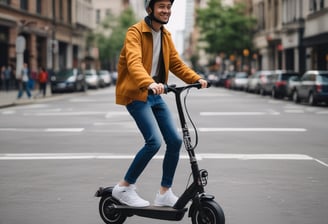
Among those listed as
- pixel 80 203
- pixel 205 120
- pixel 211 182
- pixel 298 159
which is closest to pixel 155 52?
pixel 80 203

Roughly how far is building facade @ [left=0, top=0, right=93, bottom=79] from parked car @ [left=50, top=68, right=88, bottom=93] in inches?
66.2

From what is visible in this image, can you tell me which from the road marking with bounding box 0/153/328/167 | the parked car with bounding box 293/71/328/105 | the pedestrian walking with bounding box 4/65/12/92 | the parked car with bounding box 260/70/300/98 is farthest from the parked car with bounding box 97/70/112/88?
the road marking with bounding box 0/153/328/167

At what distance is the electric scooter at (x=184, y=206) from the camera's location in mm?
5406

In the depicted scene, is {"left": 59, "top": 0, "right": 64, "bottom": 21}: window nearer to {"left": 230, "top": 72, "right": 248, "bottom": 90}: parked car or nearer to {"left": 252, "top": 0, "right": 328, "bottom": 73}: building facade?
{"left": 230, "top": 72, "right": 248, "bottom": 90}: parked car

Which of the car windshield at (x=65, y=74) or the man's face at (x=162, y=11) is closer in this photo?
the man's face at (x=162, y=11)

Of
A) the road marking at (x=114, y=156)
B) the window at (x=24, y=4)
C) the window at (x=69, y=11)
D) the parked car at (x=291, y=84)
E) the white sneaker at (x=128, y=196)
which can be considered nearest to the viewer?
the white sneaker at (x=128, y=196)

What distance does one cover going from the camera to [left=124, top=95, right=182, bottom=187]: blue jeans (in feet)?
19.0

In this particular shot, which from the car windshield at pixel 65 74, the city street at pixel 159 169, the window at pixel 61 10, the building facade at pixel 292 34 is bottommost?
the city street at pixel 159 169

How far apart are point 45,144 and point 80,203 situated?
249 inches

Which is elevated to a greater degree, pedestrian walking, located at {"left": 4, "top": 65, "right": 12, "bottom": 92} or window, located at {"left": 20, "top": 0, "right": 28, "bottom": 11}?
window, located at {"left": 20, "top": 0, "right": 28, "bottom": 11}

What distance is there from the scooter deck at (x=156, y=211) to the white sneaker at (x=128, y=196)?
0.05 metres

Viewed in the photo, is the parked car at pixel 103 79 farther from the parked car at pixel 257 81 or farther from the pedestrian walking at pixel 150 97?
the pedestrian walking at pixel 150 97

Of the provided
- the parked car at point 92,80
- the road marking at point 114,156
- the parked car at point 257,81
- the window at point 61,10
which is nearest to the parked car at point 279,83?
the parked car at point 257,81

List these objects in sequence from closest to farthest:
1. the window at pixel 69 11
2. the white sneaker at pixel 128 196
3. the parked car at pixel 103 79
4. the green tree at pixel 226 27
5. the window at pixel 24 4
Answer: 1. the white sneaker at pixel 128 196
2. the window at pixel 24 4
3. the parked car at pixel 103 79
4. the window at pixel 69 11
5. the green tree at pixel 226 27
